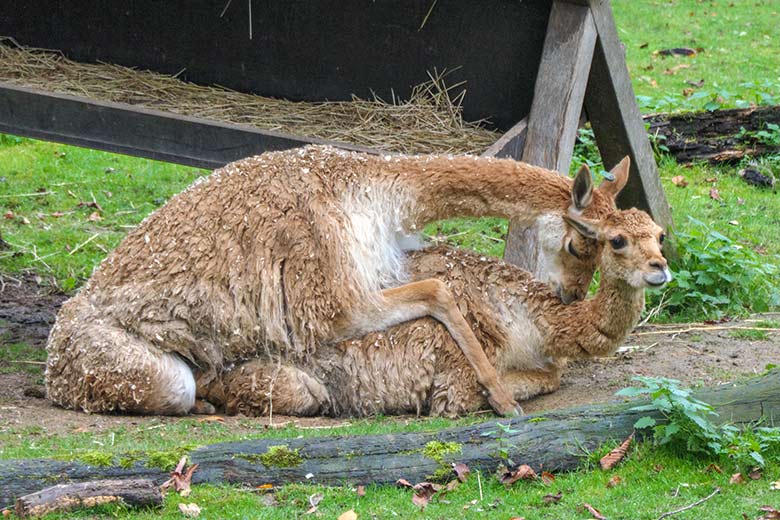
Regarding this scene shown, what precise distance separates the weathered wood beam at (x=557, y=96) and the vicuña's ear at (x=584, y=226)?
0.89m

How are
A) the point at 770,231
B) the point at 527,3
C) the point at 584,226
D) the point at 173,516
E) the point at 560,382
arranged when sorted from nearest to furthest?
the point at 173,516, the point at 584,226, the point at 560,382, the point at 527,3, the point at 770,231

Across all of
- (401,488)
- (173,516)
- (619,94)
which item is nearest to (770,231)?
(619,94)

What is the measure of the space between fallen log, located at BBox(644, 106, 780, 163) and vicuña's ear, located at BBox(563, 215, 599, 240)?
5836mm

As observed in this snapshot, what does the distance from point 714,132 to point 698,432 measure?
7.60 metres

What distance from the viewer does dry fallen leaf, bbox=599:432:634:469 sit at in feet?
16.5

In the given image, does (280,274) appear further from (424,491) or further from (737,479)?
(737,479)

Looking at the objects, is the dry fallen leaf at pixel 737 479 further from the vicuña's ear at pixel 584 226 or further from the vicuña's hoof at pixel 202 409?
the vicuña's hoof at pixel 202 409

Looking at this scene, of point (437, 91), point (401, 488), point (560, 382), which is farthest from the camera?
point (437, 91)

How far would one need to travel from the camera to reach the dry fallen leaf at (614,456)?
16.5 feet

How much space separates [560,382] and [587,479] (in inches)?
76.9

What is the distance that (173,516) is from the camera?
4.53 meters

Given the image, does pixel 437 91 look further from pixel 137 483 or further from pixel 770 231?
pixel 137 483

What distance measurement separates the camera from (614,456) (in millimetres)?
5043

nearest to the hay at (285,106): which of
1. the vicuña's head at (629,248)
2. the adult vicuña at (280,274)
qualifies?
the adult vicuña at (280,274)
